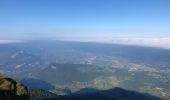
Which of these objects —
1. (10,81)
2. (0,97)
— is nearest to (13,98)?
(0,97)

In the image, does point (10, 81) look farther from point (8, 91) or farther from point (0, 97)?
point (0, 97)

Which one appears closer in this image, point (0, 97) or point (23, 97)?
point (0, 97)

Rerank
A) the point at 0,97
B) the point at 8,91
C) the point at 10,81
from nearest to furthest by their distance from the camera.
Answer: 1. the point at 0,97
2. the point at 8,91
3. the point at 10,81

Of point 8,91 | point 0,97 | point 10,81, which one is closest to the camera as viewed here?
point 0,97

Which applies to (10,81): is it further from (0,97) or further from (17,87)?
(0,97)

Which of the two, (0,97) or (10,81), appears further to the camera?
→ (10,81)
